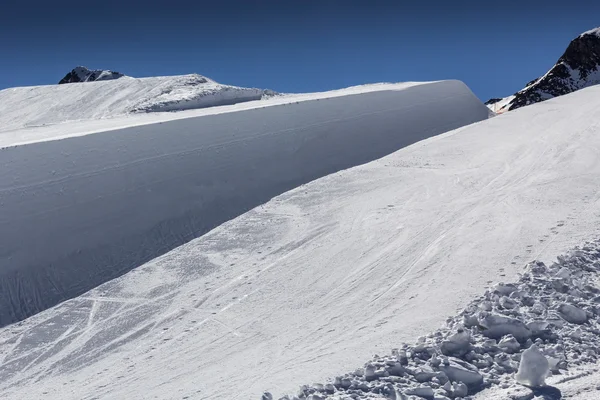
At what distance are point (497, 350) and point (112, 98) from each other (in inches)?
856

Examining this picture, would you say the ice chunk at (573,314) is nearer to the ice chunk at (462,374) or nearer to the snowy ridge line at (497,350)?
the snowy ridge line at (497,350)

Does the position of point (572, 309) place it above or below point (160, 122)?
below

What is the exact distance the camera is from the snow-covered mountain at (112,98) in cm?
2148

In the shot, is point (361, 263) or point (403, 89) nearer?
point (361, 263)

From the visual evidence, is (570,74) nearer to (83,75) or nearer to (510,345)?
(83,75)

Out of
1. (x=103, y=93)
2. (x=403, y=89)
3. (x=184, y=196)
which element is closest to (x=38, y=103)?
(x=103, y=93)

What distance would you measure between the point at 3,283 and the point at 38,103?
19762 mm

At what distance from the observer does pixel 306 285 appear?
27.1ft

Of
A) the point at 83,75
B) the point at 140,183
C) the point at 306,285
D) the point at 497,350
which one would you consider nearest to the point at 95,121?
the point at 140,183

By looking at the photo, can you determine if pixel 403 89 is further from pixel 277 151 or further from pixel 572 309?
pixel 572 309

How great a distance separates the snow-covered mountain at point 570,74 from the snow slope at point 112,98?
486 inches

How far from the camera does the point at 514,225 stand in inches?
357

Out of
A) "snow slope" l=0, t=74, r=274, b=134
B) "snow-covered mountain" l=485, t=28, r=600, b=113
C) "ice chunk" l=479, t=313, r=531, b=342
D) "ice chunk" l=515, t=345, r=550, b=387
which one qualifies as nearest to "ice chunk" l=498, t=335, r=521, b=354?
"ice chunk" l=479, t=313, r=531, b=342

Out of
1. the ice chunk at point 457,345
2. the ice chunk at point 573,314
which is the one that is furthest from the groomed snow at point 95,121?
the ice chunk at point 573,314
